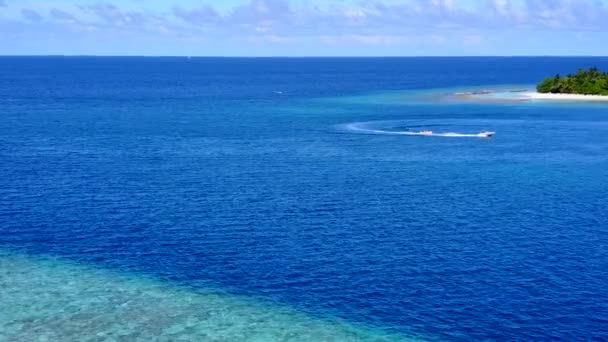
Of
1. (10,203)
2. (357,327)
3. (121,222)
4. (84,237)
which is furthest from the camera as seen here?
(10,203)

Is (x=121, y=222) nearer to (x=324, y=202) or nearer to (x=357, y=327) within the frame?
(x=324, y=202)

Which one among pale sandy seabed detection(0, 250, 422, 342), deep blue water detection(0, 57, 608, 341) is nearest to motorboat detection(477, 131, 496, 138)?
deep blue water detection(0, 57, 608, 341)

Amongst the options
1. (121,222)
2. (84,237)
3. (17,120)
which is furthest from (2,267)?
(17,120)

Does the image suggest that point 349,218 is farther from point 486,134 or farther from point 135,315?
point 486,134

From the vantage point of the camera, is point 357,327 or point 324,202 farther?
point 324,202

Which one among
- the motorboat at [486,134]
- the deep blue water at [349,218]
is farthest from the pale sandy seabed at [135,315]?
the motorboat at [486,134]

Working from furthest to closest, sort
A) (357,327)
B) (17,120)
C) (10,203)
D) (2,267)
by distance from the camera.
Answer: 1. (17,120)
2. (10,203)
3. (2,267)
4. (357,327)

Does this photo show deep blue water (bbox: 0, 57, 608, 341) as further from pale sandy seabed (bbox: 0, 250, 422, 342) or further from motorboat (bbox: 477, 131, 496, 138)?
motorboat (bbox: 477, 131, 496, 138)
